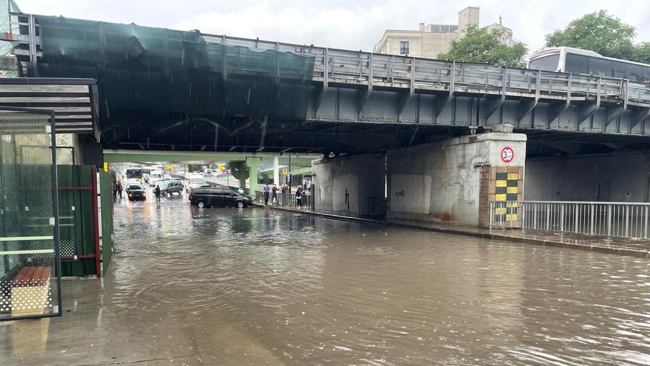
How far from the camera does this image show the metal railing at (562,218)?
615 inches

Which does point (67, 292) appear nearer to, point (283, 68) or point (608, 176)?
point (283, 68)

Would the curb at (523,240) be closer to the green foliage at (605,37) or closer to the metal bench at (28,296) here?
the metal bench at (28,296)

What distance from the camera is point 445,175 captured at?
20438 mm

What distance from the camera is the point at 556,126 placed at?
20.0m

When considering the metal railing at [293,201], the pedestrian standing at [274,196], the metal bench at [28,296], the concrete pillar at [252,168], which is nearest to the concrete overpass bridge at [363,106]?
the metal bench at [28,296]

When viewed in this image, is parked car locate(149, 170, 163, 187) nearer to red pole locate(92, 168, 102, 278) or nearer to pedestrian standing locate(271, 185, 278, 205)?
pedestrian standing locate(271, 185, 278, 205)

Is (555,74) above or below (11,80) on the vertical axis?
above

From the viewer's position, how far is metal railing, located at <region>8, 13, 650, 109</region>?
15055 mm

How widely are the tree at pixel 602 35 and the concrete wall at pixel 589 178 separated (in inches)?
611

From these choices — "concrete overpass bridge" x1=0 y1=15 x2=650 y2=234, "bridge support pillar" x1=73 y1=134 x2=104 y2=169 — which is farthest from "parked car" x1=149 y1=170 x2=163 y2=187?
"bridge support pillar" x1=73 y1=134 x2=104 y2=169

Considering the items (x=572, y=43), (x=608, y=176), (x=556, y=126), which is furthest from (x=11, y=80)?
(x=572, y=43)

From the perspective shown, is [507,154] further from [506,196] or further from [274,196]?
[274,196]

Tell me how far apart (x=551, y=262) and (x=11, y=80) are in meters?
11.5

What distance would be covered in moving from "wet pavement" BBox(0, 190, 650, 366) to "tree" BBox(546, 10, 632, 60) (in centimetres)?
3771
